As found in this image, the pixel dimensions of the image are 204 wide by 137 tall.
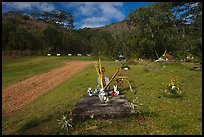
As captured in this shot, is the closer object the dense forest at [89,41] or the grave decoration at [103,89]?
the grave decoration at [103,89]

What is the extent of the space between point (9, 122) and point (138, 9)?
46.8 meters

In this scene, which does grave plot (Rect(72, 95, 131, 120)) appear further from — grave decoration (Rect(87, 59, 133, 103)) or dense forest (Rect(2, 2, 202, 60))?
dense forest (Rect(2, 2, 202, 60))

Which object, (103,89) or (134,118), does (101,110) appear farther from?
(103,89)

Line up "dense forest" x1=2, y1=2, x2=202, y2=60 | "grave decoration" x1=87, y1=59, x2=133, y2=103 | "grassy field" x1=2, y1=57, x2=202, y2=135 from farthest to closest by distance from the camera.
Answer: "dense forest" x1=2, y1=2, x2=202, y2=60, "grave decoration" x1=87, y1=59, x2=133, y2=103, "grassy field" x1=2, y1=57, x2=202, y2=135

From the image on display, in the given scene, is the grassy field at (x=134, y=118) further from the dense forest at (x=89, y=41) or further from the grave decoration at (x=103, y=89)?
the dense forest at (x=89, y=41)

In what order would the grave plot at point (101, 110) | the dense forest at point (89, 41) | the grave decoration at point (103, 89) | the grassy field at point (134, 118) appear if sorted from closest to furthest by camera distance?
the grassy field at point (134, 118) → the grave plot at point (101, 110) → the grave decoration at point (103, 89) → the dense forest at point (89, 41)

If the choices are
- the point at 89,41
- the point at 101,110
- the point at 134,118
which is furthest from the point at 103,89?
the point at 89,41

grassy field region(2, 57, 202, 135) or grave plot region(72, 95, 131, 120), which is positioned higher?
grave plot region(72, 95, 131, 120)

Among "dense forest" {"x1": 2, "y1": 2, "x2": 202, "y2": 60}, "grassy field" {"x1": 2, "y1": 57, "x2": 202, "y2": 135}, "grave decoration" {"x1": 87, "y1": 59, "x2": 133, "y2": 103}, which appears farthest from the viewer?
"dense forest" {"x1": 2, "y1": 2, "x2": 202, "y2": 60}

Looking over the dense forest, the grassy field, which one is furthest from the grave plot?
the dense forest

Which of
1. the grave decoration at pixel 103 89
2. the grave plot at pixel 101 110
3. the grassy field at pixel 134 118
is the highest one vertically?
the grave decoration at pixel 103 89

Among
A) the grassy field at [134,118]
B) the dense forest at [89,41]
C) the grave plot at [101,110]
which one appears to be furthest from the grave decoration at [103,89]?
the dense forest at [89,41]

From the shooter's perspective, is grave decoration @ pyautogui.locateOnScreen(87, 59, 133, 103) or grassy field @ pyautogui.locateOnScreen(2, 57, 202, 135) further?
grave decoration @ pyautogui.locateOnScreen(87, 59, 133, 103)

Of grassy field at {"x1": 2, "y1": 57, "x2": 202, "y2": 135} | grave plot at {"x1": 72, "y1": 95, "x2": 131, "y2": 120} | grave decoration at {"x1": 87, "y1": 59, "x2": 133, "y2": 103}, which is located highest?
grave decoration at {"x1": 87, "y1": 59, "x2": 133, "y2": 103}
